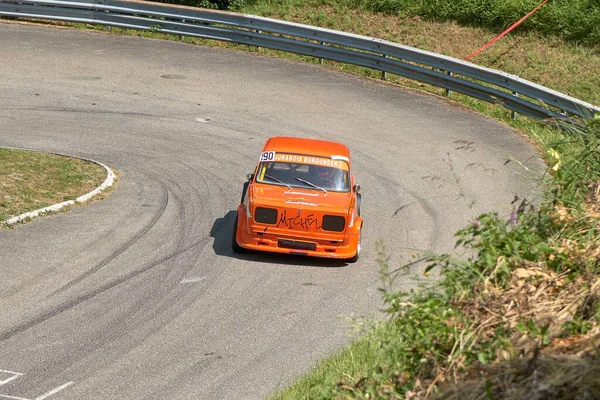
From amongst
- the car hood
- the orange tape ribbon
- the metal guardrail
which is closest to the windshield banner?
the car hood

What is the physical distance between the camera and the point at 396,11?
2855cm

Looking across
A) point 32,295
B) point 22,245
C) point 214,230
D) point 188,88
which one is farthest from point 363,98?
point 32,295

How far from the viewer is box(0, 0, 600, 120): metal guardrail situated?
2331cm

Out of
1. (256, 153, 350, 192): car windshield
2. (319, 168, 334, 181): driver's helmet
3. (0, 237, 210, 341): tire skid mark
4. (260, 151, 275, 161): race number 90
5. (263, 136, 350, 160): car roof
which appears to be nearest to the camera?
(0, 237, 210, 341): tire skid mark

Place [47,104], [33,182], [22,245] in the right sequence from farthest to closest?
[47,104] → [33,182] → [22,245]

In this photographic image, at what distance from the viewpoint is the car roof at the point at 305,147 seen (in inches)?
599

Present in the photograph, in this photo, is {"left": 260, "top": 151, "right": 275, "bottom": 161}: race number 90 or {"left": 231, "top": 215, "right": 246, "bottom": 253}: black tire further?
{"left": 260, "top": 151, "right": 275, "bottom": 161}: race number 90

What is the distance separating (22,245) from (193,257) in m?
2.55

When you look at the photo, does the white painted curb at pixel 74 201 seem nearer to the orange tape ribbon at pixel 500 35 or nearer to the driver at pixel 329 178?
the driver at pixel 329 178

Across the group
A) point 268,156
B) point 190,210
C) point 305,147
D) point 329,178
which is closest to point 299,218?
point 329,178

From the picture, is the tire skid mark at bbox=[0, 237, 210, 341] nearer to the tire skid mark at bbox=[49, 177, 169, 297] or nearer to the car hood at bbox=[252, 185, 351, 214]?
the tire skid mark at bbox=[49, 177, 169, 297]

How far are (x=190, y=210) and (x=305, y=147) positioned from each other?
7.81 ft

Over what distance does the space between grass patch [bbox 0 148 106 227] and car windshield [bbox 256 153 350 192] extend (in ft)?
12.3

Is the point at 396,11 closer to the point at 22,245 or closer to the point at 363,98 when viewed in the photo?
the point at 363,98
